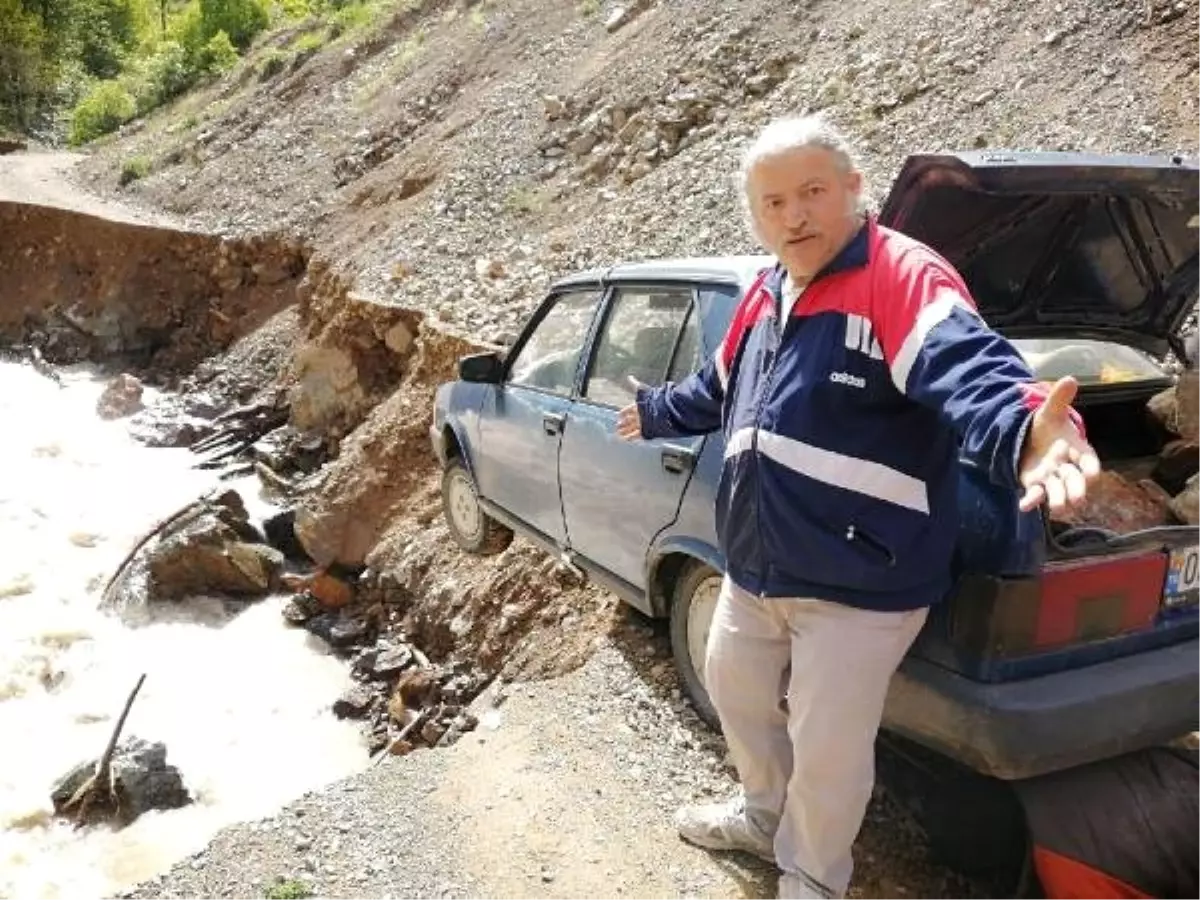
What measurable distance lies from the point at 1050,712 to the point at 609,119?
39.4ft

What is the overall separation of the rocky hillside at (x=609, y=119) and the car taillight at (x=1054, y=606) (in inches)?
231

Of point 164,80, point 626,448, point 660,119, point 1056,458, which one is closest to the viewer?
point 1056,458

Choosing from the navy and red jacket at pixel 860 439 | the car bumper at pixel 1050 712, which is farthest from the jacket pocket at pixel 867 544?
the car bumper at pixel 1050 712

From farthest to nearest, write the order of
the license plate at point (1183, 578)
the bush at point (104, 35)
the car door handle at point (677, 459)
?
the bush at point (104, 35) → the car door handle at point (677, 459) → the license plate at point (1183, 578)

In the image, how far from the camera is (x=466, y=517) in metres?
6.97

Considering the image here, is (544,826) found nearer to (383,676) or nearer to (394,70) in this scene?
(383,676)

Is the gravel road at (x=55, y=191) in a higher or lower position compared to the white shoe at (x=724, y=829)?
higher

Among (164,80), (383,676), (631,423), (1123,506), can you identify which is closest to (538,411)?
(631,423)

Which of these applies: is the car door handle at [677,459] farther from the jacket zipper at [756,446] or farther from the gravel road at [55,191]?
the gravel road at [55,191]

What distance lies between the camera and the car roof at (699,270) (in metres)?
4.00

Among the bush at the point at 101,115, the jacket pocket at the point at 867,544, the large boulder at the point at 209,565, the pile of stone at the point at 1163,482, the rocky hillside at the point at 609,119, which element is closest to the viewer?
the jacket pocket at the point at 867,544

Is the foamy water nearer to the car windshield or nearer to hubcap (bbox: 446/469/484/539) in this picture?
hubcap (bbox: 446/469/484/539)

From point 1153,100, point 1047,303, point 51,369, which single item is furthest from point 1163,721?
point 51,369

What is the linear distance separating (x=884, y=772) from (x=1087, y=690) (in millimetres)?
1064
